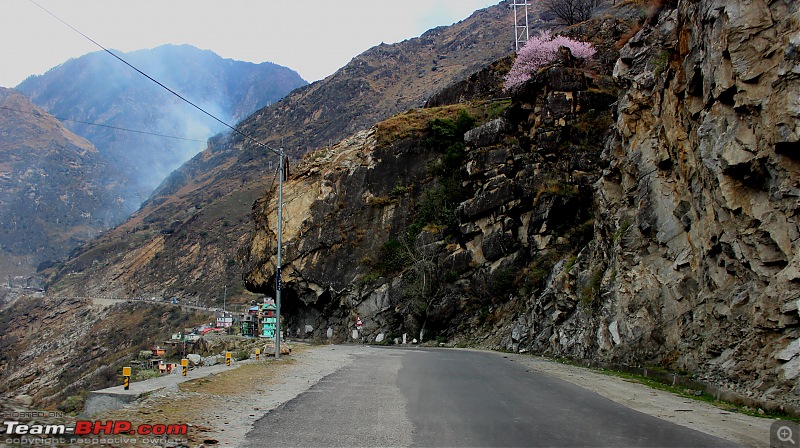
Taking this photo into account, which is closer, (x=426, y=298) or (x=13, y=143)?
(x=426, y=298)

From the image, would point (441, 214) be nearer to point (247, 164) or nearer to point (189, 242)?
point (189, 242)

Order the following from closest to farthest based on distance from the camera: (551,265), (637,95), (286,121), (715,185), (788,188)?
1. (788,188)
2. (715,185)
3. (637,95)
4. (551,265)
5. (286,121)

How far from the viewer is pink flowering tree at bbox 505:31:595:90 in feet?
138

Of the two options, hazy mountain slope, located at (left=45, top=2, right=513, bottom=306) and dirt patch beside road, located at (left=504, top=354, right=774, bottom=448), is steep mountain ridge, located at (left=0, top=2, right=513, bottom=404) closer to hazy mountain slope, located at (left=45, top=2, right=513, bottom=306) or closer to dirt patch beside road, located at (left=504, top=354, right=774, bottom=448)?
hazy mountain slope, located at (left=45, top=2, right=513, bottom=306)

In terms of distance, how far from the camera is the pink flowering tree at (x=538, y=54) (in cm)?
4209

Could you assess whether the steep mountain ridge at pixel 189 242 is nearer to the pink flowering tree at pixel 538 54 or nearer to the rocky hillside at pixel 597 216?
the rocky hillside at pixel 597 216

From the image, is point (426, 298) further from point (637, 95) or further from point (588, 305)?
point (637, 95)

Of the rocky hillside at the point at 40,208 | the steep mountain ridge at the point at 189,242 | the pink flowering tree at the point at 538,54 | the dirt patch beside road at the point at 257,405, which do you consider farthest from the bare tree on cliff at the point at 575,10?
the rocky hillside at the point at 40,208

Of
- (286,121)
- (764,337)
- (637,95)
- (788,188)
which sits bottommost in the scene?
(764,337)

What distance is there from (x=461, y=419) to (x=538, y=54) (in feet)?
134

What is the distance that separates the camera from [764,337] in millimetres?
9844

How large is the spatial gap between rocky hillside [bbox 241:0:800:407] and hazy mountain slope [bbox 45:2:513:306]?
37.6 meters

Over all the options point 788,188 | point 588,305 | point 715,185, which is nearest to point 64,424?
point 788,188

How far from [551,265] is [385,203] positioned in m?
16.4
